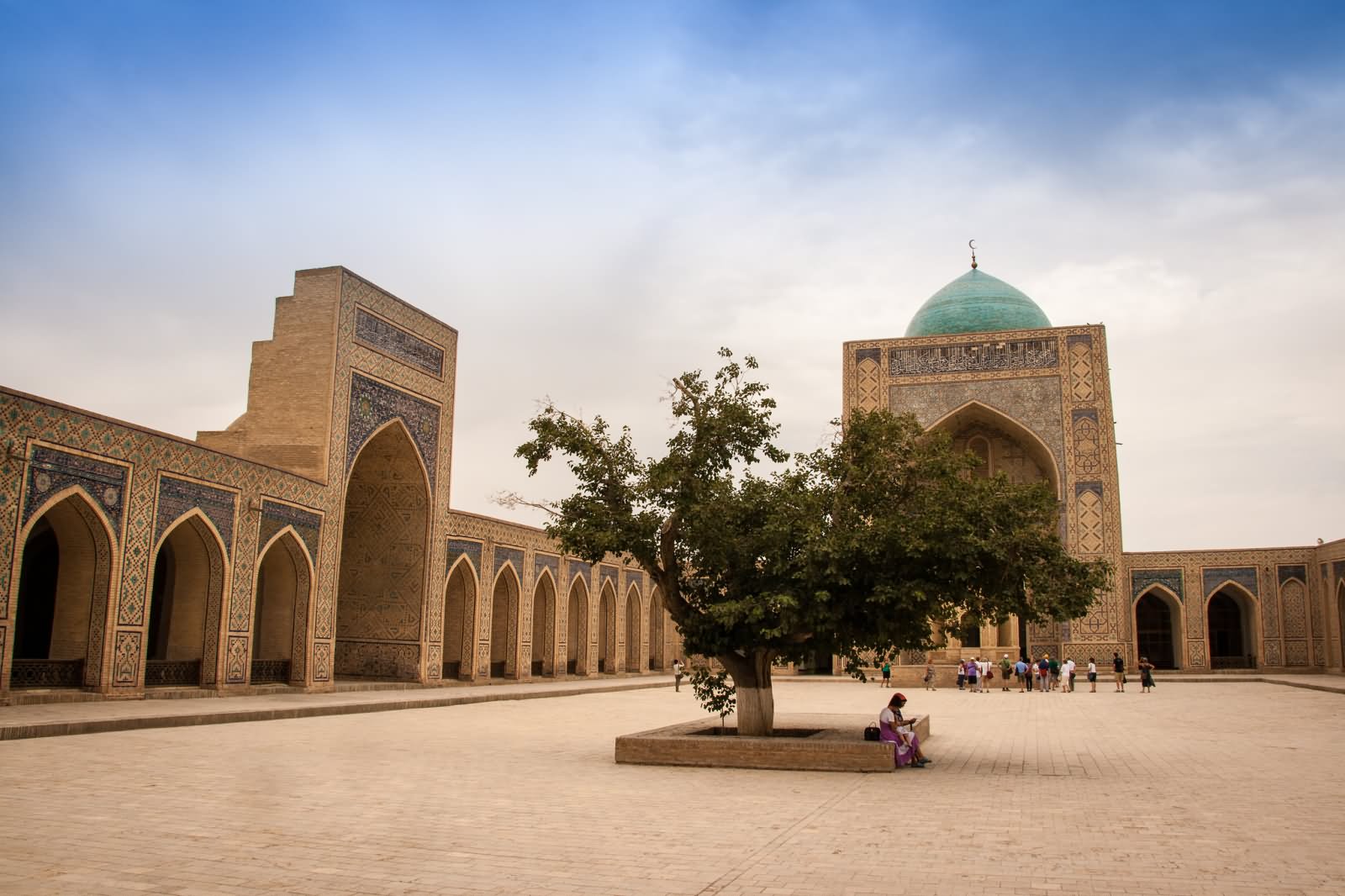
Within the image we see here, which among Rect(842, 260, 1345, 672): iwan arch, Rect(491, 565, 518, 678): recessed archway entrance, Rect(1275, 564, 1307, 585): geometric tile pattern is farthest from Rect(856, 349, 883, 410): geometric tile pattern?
Rect(1275, 564, 1307, 585): geometric tile pattern

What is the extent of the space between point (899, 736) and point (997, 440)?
22210mm

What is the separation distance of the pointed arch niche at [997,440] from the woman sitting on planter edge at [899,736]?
19.9 meters

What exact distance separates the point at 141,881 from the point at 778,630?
215 inches

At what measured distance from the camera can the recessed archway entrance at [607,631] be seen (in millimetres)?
28828

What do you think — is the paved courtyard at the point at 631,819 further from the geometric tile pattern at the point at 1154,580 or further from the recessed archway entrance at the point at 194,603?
the geometric tile pattern at the point at 1154,580

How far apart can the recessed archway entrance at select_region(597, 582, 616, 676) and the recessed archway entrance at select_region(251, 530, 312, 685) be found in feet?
39.3

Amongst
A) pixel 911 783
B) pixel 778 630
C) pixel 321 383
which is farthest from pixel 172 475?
pixel 911 783

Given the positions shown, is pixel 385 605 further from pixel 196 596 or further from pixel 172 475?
pixel 172 475

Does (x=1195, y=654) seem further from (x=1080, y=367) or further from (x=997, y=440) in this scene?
(x=1080, y=367)

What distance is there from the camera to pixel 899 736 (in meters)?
8.73

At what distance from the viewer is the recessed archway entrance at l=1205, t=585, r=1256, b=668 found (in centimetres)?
2953

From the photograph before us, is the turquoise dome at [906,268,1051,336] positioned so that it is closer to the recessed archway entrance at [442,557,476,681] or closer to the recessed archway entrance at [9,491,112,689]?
the recessed archway entrance at [442,557,476,681]

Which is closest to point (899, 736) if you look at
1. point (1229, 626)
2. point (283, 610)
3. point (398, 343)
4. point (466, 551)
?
point (283, 610)

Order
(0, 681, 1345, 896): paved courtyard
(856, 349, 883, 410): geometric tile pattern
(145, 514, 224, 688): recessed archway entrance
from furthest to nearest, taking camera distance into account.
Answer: (856, 349, 883, 410): geometric tile pattern → (145, 514, 224, 688): recessed archway entrance → (0, 681, 1345, 896): paved courtyard
